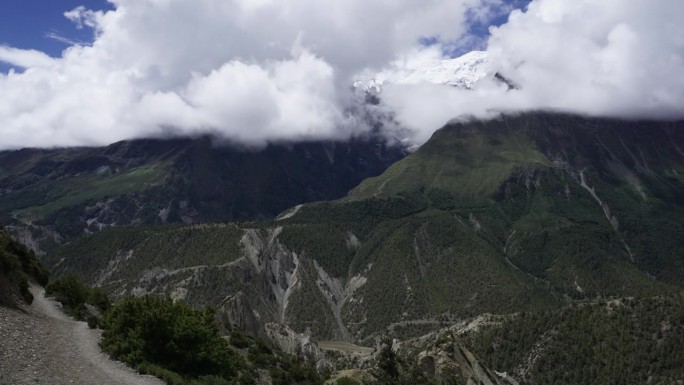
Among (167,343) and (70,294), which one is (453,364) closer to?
(167,343)

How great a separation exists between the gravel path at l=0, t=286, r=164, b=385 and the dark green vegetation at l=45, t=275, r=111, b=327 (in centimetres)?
1046

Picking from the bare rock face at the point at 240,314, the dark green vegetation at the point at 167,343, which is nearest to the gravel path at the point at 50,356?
the dark green vegetation at the point at 167,343

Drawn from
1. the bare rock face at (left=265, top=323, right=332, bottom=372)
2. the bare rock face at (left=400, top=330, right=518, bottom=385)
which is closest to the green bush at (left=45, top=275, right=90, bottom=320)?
the bare rock face at (left=400, top=330, right=518, bottom=385)

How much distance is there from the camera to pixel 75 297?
Result: 266ft

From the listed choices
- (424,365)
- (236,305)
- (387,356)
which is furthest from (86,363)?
(236,305)

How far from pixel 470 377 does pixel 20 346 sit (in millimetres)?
67427

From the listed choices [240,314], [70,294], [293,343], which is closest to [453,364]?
[240,314]

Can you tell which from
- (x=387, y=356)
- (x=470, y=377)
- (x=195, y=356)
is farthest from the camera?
(x=470, y=377)

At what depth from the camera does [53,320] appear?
59906 millimetres

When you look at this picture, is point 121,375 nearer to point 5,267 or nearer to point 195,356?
point 195,356

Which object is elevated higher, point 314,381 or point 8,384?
point 8,384

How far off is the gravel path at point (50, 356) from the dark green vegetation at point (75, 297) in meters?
10.5

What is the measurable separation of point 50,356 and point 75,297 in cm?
3892

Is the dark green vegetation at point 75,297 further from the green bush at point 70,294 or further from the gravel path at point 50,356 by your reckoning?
the gravel path at point 50,356
